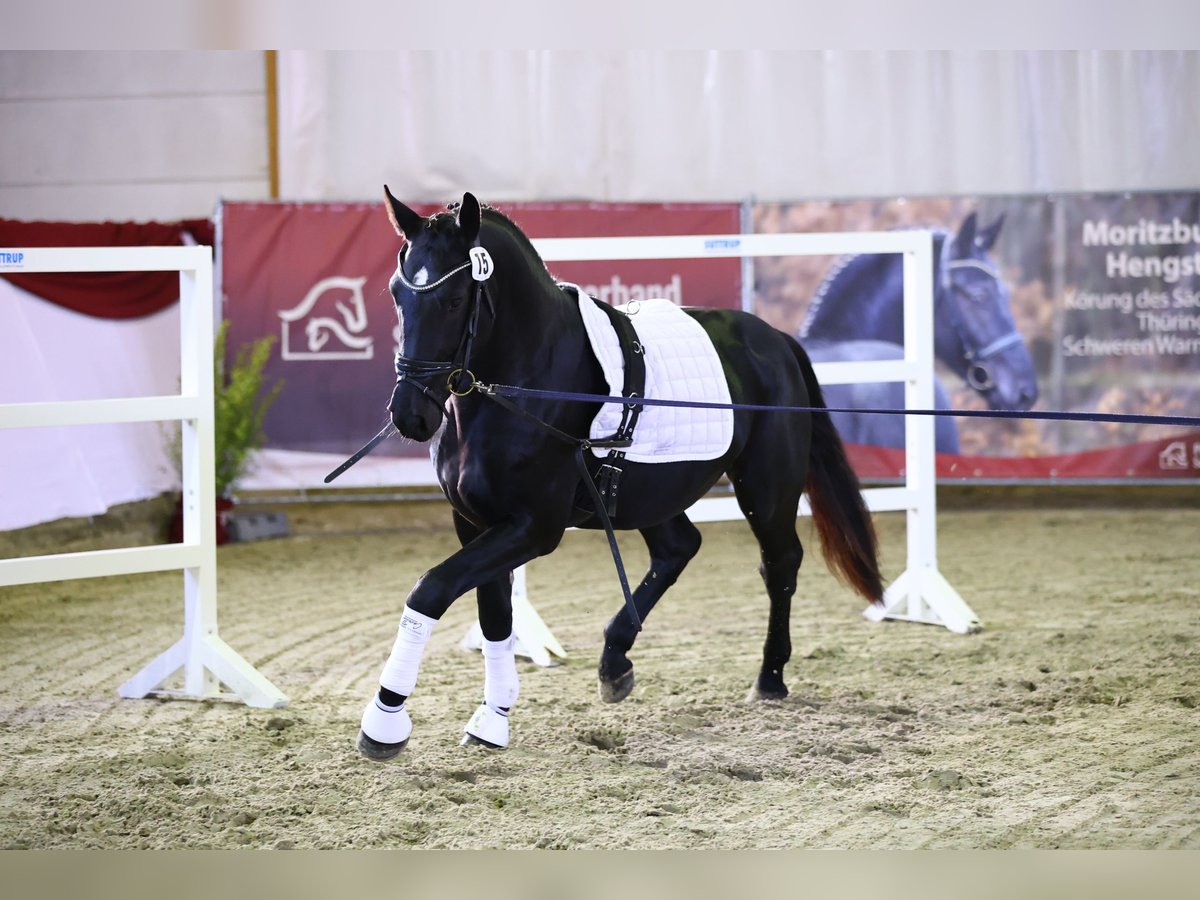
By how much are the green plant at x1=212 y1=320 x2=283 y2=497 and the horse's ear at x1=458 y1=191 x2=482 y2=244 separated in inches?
226

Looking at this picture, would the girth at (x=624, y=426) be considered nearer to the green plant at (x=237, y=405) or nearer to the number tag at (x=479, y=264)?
the number tag at (x=479, y=264)

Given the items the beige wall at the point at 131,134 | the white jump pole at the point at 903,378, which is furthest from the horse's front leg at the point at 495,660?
the beige wall at the point at 131,134

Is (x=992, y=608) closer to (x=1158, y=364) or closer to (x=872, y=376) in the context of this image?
(x=872, y=376)

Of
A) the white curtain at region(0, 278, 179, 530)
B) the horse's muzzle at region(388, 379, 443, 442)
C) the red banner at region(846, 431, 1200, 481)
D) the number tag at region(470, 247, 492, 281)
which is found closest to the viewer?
the horse's muzzle at region(388, 379, 443, 442)

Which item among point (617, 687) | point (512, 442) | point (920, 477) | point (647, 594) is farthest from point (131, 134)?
point (512, 442)

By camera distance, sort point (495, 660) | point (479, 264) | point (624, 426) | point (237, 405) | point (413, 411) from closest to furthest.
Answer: point (413, 411) < point (479, 264) < point (624, 426) < point (495, 660) < point (237, 405)

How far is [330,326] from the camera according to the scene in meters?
9.34

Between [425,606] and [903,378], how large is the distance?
3.17 metres

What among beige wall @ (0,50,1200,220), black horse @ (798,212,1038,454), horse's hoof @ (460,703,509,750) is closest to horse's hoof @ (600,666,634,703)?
horse's hoof @ (460,703,509,750)

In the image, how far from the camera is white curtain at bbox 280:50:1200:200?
1047 centimetres

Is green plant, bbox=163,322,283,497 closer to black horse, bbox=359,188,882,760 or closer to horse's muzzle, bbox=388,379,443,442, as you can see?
black horse, bbox=359,188,882,760

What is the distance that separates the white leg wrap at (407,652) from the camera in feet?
10.9

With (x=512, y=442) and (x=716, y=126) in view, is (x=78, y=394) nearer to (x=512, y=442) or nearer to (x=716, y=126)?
(x=512, y=442)

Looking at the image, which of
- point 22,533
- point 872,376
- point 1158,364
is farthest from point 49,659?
point 1158,364
